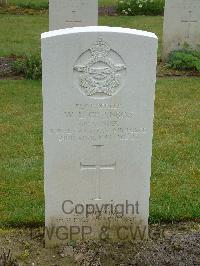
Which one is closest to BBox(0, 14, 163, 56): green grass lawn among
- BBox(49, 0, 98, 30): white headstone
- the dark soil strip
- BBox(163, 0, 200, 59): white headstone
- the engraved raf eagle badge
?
BBox(163, 0, 200, 59): white headstone

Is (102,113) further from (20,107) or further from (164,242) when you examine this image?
(20,107)

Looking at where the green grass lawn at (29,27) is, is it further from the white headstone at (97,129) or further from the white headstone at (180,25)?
the white headstone at (97,129)

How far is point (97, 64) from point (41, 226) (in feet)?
5.43

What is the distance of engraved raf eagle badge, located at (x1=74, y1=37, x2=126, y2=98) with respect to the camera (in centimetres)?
428

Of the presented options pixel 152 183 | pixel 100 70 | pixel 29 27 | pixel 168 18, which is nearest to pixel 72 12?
pixel 168 18

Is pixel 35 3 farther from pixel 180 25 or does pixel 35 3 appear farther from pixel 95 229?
pixel 95 229

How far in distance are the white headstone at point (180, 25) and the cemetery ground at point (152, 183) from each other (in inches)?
54.7

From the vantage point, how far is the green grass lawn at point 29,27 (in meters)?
13.0

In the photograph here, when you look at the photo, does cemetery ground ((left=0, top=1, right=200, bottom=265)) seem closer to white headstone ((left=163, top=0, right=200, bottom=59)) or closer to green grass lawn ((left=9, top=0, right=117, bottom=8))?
white headstone ((left=163, top=0, right=200, bottom=59))

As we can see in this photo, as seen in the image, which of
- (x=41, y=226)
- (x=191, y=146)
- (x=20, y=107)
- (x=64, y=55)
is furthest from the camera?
(x=20, y=107)

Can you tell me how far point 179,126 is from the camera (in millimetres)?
7852

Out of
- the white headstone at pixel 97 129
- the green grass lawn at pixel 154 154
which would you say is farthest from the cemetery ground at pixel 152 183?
the white headstone at pixel 97 129

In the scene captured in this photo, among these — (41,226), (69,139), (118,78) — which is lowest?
(41,226)

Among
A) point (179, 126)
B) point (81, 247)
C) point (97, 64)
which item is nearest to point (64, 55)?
point (97, 64)
